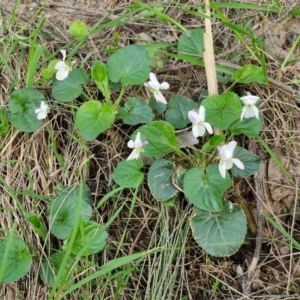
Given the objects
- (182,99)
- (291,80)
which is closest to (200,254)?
(182,99)

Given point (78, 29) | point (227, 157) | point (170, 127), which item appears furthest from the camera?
point (78, 29)

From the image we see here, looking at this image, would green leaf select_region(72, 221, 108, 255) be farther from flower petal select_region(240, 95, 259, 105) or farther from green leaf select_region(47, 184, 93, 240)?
flower petal select_region(240, 95, 259, 105)

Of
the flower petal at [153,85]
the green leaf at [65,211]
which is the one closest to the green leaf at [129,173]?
the green leaf at [65,211]

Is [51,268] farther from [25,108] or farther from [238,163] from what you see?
[238,163]

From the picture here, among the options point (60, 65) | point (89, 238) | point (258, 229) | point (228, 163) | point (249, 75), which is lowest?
point (258, 229)

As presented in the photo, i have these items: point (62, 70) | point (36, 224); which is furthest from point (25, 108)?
point (36, 224)

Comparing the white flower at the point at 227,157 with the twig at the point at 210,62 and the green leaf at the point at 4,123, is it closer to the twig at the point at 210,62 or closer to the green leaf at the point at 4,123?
the twig at the point at 210,62
